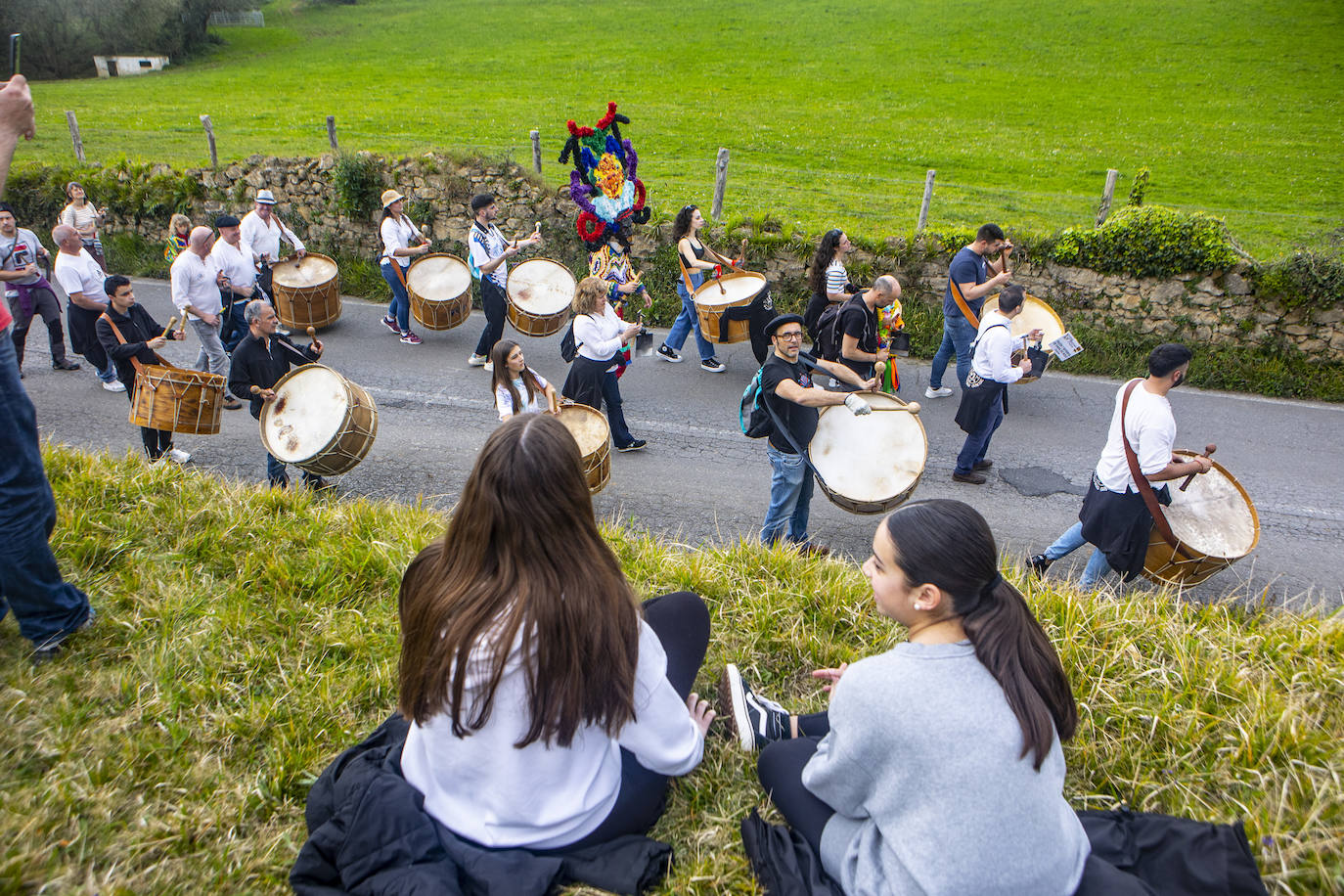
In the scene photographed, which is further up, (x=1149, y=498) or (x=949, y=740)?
(x=949, y=740)

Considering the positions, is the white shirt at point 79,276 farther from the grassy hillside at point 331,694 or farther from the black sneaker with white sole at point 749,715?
the black sneaker with white sole at point 749,715

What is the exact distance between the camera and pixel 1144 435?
470cm

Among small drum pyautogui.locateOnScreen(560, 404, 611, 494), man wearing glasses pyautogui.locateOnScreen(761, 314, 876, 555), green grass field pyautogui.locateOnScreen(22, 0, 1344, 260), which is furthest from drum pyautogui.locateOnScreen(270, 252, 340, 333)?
man wearing glasses pyautogui.locateOnScreen(761, 314, 876, 555)

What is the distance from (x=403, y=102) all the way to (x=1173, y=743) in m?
25.4

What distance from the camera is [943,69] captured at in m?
25.2

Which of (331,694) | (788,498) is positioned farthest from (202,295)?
(788,498)

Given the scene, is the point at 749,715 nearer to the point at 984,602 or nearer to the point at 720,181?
the point at 984,602

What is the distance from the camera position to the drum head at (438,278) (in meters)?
9.05

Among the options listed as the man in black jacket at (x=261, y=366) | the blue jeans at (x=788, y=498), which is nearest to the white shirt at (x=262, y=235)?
the man in black jacket at (x=261, y=366)

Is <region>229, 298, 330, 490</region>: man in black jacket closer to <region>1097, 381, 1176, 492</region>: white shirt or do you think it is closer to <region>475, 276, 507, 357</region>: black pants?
<region>475, 276, 507, 357</region>: black pants

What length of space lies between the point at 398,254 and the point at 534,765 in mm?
8585

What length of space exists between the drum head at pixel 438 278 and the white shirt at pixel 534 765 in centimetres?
737

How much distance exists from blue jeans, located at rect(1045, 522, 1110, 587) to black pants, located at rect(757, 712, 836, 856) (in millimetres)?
3256

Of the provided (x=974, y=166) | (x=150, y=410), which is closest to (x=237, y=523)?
(x=150, y=410)
